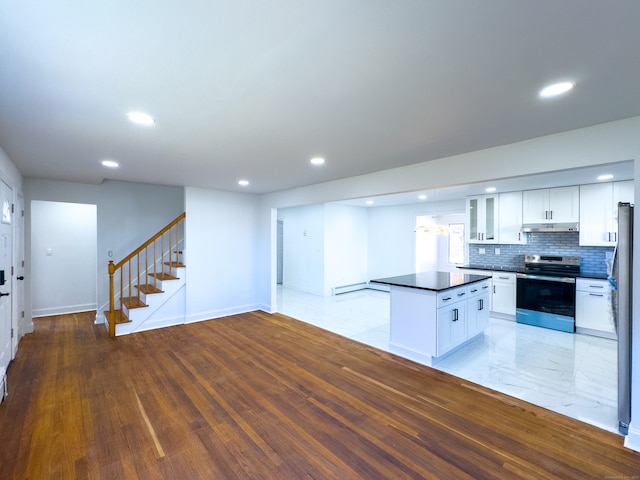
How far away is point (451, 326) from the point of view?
143 inches

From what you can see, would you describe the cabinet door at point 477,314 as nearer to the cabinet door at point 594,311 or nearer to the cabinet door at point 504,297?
the cabinet door at point 504,297

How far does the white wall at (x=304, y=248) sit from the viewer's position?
7.68m

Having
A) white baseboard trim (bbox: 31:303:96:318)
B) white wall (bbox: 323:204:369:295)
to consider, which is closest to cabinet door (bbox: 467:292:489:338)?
white wall (bbox: 323:204:369:295)

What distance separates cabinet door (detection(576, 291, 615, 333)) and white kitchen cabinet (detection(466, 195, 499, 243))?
1.58 m

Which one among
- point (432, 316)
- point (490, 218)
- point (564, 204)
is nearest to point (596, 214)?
point (564, 204)

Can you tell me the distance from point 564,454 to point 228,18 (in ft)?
10.6

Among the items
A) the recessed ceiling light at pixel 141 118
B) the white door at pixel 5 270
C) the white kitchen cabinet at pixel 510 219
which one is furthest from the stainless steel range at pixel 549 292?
the white door at pixel 5 270

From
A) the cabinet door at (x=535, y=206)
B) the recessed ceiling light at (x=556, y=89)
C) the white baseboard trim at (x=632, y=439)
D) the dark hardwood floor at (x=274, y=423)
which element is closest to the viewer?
the recessed ceiling light at (x=556, y=89)

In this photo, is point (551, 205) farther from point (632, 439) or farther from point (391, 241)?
point (632, 439)

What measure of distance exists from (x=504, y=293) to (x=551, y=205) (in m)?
1.66

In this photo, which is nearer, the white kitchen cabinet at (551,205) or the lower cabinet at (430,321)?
the lower cabinet at (430,321)

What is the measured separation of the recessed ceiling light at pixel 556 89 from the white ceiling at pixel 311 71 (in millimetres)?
49

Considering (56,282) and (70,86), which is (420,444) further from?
(56,282)

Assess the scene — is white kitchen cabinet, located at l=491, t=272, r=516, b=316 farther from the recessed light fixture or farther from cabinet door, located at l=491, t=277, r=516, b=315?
the recessed light fixture
